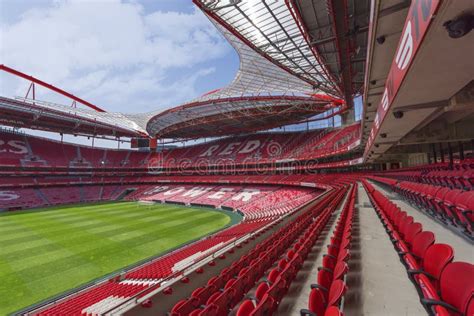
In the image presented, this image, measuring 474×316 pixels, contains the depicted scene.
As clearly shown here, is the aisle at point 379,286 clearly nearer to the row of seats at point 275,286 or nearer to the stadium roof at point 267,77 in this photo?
the row of seats at point 275,286

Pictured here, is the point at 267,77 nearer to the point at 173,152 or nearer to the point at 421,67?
the point at 421,67

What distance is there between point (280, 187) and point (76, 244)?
24463 millimetres

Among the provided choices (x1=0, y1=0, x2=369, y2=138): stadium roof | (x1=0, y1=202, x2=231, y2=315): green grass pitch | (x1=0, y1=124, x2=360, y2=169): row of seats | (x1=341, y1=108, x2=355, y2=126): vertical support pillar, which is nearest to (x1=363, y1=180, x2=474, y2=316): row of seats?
(x1=0, y1=0, x2=369, y2=138): stadium roof

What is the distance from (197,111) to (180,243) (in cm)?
2097

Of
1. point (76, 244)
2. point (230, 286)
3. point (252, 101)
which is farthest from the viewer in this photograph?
point (252, 101)

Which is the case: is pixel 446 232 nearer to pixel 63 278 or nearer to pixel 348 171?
pixel 63 278

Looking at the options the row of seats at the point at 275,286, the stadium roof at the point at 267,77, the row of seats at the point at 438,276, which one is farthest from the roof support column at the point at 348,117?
the row of seats at the point at 438,276

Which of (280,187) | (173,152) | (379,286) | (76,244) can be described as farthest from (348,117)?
(379,286)

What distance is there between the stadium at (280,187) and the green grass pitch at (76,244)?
140mm

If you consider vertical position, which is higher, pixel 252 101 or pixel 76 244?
pixel 252 101

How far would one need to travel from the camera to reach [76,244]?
16703 mm

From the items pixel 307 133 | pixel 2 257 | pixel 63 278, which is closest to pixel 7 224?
pixel 2 257

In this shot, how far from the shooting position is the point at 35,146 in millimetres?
43031

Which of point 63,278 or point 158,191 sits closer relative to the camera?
point 63,278
